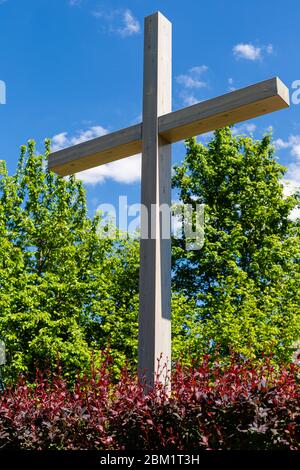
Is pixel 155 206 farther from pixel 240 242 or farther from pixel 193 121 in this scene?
Result: pixel 240 242

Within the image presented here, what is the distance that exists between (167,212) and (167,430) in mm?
1812

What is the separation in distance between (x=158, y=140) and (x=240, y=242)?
14.3m

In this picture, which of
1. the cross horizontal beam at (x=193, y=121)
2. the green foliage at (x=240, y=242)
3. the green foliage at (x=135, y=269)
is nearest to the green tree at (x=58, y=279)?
the green foliage at (x=135, y=269)

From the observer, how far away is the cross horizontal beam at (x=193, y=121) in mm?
4391

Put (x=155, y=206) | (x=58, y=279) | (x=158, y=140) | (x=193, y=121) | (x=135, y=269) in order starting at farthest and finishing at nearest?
(x=135, y=269)
(x=58, y=279)
(x=158, y=140)
(x=193, y=121)
(x=155, y=206)

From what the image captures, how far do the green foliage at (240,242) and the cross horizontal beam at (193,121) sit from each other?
11005 mm

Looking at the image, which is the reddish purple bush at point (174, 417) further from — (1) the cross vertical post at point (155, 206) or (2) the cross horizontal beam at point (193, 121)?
(2) the cross horizontal beam at point (193, 121)

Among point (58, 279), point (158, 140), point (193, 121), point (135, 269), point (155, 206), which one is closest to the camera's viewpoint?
point (155, 206)

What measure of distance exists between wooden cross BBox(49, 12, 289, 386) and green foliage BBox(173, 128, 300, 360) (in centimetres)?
1135

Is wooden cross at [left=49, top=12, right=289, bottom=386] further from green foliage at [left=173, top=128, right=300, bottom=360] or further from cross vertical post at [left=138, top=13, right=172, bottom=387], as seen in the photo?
green foliage at [left=173, top=128, right=300, bottom=360]

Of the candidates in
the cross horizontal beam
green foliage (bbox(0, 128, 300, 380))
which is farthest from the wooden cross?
green foliage (bbox(0, 128, 300, 380))

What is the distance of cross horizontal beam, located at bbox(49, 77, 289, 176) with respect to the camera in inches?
173

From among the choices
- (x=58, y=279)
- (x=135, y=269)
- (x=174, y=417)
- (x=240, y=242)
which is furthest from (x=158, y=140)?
(x=240, y=242)

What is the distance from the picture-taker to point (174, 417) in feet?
11.2
